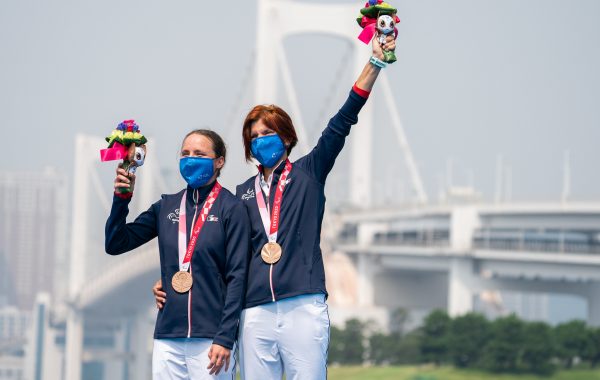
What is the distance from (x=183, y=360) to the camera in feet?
16.0

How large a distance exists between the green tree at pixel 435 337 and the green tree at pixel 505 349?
74.4 inches

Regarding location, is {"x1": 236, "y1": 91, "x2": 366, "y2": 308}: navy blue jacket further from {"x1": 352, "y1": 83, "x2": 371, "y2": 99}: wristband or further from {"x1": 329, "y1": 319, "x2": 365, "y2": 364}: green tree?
{"x1": 329, "y1": 319, "x2": 365, "y2": 364}: green tree

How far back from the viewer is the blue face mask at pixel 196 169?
496 cm

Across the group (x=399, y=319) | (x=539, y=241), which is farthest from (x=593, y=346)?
(x=399, y=319)

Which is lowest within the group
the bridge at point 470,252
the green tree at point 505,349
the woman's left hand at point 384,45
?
the green tree at point 505,349

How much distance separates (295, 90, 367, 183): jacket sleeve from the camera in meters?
4.86

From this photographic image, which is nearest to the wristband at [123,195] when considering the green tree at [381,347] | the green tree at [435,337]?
the green tree at [435,337]

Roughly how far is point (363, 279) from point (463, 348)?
15307 millimetres

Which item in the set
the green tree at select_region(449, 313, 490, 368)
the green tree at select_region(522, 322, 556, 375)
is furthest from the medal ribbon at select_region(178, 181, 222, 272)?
the green tree at select_region(449, 313, 490, 368)

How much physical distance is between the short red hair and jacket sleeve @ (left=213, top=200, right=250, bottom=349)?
0.96 feet

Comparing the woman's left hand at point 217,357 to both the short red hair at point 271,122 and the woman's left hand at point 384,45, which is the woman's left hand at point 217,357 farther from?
the woman's left hand at point 384,45

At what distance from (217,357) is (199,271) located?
36 centimetres

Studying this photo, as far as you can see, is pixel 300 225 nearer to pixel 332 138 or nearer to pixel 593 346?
pixel 332 138

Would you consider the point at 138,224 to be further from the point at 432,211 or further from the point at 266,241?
the point at 432,211
